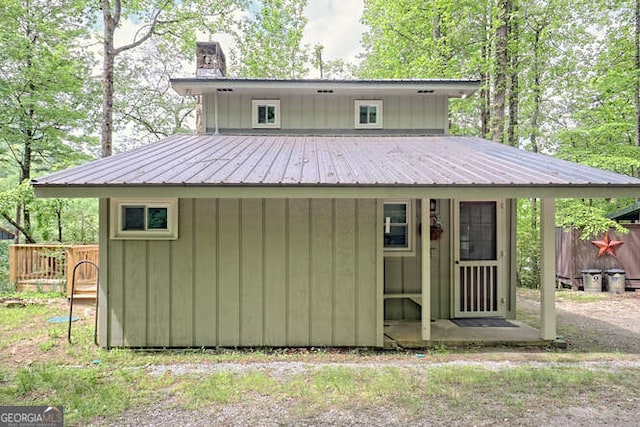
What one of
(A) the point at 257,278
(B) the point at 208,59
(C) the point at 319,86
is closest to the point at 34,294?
(B) the point at 208,59

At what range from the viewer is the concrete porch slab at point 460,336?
15.5 feet

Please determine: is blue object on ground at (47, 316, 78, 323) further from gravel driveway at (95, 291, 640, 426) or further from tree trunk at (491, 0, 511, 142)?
tree trunk at (491, 0, 511, 142)

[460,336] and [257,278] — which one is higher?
[257,278]

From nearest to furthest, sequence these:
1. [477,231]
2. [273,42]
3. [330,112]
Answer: [477,231], [330,112], [273,42]

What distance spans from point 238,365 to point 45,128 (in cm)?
1261

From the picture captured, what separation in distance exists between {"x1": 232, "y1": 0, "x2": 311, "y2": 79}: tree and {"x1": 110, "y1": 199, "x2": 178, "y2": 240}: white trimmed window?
45.6 feet

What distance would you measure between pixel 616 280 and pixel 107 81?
14.5m

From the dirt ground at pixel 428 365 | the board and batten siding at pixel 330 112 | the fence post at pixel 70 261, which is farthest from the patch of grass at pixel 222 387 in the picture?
the fence post at pixel 70 261

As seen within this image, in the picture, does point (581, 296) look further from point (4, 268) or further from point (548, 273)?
point (4, 268)

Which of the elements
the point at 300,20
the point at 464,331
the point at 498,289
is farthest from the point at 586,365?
the point at 300,20

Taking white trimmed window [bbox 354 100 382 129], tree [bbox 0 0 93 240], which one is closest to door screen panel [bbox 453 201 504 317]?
white trimmed window [bbox 354 100 382 129]

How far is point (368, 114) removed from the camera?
7.53 meters

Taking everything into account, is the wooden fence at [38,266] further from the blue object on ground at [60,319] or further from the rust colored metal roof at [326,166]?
the rust colored metal roof at [326,166]

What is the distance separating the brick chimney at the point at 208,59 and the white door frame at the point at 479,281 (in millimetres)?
6002
